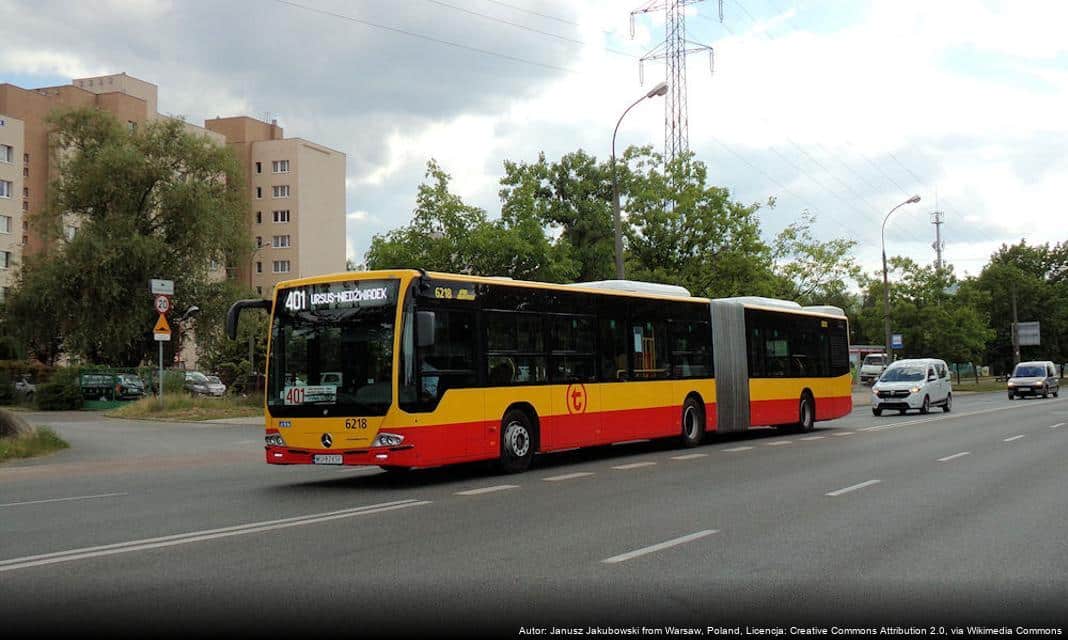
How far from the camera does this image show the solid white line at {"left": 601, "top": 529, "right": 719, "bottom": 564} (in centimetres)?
790

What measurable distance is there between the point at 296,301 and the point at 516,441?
12.4 feet

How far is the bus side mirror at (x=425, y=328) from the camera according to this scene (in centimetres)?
1314

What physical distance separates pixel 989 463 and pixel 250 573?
12.4 m

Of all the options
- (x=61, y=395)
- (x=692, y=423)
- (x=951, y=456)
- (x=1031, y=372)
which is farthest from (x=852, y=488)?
(x=1031, y=372)

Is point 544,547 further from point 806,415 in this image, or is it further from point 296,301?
point 806,415

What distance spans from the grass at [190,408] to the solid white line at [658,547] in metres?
27.2

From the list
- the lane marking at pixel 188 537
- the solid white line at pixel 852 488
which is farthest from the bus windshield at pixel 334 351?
the solid white line at pixel 852 488

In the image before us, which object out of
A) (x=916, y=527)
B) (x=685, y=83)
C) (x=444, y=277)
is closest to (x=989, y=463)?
(x=916, y=527)

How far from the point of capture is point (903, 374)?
34.7m

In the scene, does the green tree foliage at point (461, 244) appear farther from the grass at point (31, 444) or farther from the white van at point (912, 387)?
the grass at point (31, 444)

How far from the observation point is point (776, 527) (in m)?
9.53

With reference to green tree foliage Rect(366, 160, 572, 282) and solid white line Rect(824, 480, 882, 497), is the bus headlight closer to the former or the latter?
solid white line Rect(824, 480, 882, 497)

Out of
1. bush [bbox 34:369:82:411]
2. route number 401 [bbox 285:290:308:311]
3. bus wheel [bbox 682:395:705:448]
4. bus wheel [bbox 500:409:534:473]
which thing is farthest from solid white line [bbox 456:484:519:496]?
bush [bbox 34:369:82:411]

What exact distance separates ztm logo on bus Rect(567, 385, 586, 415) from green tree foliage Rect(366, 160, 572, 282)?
82.6ft
